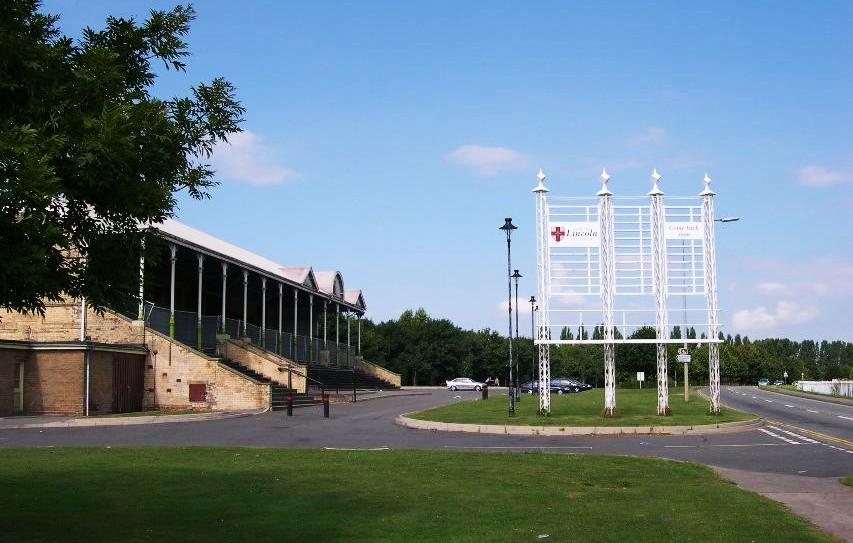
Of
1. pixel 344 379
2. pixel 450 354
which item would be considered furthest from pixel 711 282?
pixel 450 354

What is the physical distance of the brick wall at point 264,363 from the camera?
43531mm

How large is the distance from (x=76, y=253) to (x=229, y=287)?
4970 centimetres

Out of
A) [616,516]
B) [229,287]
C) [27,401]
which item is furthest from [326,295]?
[616,516]

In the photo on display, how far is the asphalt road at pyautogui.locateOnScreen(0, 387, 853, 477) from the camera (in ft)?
59.8

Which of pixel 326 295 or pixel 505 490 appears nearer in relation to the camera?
pixel 505 490

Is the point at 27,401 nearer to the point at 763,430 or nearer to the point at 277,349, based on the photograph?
the point at 277,349

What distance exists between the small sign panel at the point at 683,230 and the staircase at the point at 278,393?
17319 mm

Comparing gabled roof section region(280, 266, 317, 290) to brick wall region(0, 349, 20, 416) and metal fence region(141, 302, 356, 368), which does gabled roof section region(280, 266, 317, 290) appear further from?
brick wall region(0, 349, 20, 416)

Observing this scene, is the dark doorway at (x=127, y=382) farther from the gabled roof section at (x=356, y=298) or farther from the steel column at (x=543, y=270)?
the gabled roof section at (x=356, y=298)

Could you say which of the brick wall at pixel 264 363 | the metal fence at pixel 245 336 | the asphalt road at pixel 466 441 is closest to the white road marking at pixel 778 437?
the asphalt road at pixel 466 441

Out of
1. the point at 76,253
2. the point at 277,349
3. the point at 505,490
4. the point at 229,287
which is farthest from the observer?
the point at 229,287

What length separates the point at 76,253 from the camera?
9.23 meters

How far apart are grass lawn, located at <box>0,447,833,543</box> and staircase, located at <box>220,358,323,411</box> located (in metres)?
20.9

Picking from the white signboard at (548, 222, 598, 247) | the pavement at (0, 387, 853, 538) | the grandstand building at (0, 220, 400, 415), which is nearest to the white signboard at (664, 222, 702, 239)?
the white signboard at (548, 222, 598, 247)
